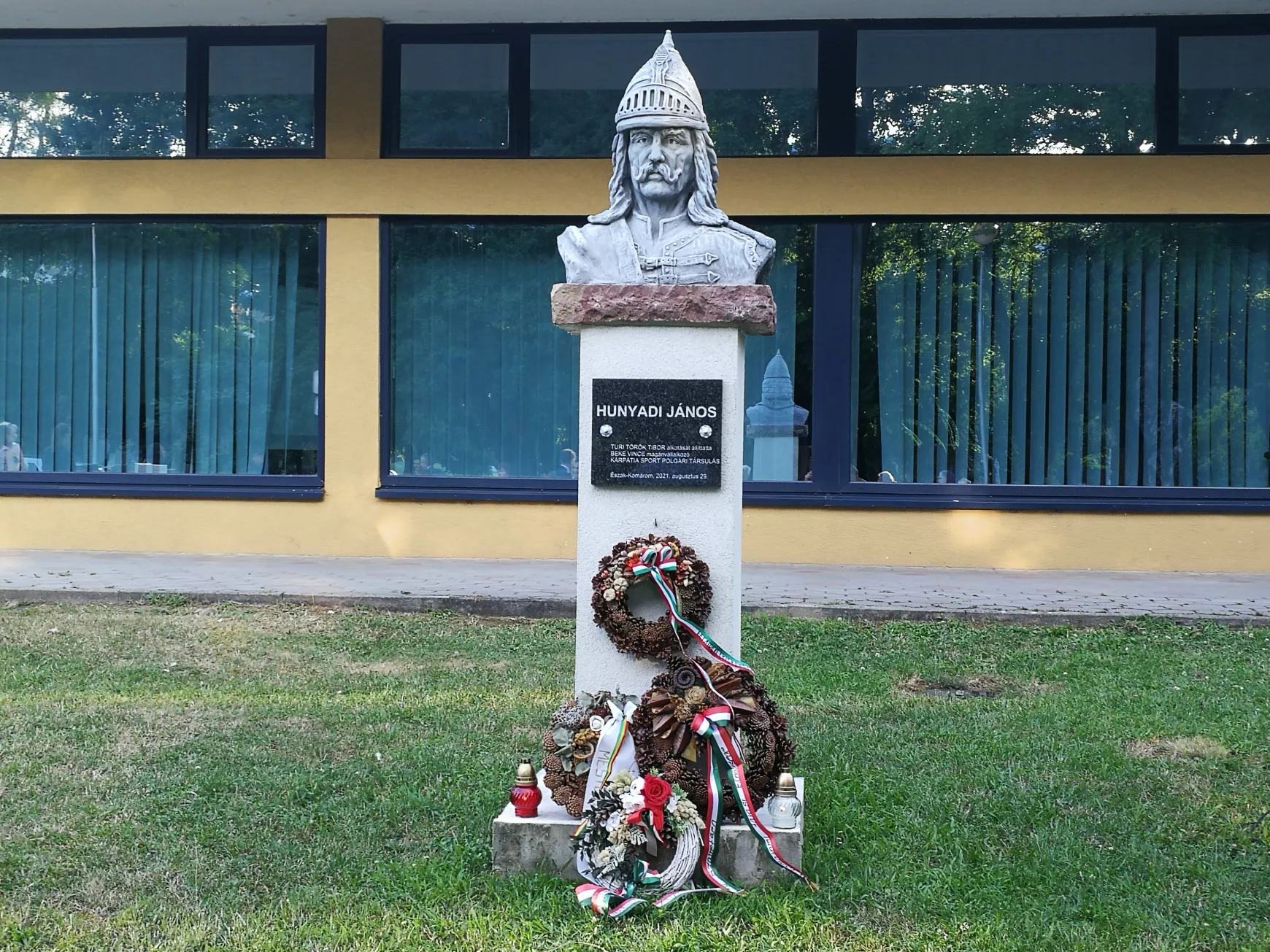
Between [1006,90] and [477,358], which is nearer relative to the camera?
[1006,90]

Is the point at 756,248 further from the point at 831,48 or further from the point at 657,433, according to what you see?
the point at 831,48

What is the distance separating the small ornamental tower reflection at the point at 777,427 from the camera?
11258mm

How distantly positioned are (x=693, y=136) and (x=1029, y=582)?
6107mm

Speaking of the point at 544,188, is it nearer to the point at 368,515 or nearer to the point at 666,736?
the point at 368,515

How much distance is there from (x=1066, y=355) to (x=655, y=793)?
27.1ft

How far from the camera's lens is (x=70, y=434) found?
39.2 ft

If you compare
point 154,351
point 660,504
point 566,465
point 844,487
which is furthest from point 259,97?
point 660,504

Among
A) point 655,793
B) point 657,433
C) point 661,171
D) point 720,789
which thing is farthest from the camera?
point 661,171

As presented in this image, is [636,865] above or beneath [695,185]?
beneath

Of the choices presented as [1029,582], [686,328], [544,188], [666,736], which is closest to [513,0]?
[544,188]

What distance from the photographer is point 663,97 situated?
16.2 ft

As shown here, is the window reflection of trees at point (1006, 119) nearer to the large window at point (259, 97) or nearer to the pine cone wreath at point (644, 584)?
the large window at point (259, 97)

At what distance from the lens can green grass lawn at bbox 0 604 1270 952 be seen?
3.85 metres

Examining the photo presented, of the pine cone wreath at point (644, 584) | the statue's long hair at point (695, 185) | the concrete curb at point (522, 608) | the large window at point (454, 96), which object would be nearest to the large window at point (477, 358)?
the large window at point (454, 96)
